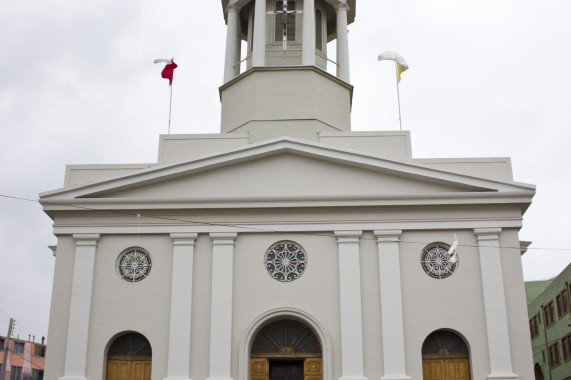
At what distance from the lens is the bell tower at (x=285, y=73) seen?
75.8ft

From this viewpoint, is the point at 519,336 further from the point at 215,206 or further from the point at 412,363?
the point at 215,206

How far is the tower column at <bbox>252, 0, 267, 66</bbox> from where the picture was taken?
942 inches

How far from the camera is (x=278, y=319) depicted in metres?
19.7

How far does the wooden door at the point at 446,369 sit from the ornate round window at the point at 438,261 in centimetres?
229

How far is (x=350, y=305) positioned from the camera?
19.3 meters

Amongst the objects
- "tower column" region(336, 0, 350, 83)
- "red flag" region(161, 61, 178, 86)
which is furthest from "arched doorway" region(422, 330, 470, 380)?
"red flag" region(161, 61, 178, 86)

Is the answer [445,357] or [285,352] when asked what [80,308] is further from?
[445,357]

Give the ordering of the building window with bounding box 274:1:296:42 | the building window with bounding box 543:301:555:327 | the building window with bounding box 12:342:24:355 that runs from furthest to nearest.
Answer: the building window with bounding box 12:342:24:355
the building window with bounding box 543:301:555:327
the building window with bounding box 274:1:296:42

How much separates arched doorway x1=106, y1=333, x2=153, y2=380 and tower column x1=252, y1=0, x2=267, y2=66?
9.84 metres

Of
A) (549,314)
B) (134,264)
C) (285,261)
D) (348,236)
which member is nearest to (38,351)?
(549,314)

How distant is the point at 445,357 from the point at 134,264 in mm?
8942

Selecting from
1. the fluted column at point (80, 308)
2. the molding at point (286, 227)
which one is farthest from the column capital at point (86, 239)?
the molding at point (286, 227)

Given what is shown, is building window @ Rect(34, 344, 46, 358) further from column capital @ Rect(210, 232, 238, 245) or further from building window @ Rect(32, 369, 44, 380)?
column capital @ Rect(210, 232, 238, 245)

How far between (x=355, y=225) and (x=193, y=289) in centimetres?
483
